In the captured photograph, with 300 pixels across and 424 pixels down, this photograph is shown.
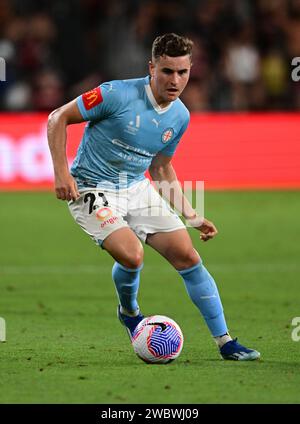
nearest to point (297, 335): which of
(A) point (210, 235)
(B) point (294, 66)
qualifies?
(A) point (210, 235)

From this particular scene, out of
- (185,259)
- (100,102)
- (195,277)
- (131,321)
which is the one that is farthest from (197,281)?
(100,102)

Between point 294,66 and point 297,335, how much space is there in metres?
11.8

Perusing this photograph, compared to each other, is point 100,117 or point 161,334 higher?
point 100,117

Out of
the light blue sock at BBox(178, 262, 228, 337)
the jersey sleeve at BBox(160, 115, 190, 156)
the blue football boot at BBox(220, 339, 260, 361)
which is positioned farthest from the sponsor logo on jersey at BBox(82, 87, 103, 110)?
the blue football boot at BBox(220, 339, 260, 361)

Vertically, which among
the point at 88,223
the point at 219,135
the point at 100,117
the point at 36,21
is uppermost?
the point at 100,117

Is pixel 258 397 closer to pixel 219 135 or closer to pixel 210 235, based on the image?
pixel 210 235

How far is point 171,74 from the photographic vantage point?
7152 millimetres

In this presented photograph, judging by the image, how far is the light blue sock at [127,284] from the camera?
7.43 m

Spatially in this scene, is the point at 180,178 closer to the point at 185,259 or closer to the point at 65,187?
the point at 185,259

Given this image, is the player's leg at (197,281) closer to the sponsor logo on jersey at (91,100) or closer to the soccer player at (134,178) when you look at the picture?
the soccer player at (134,178)

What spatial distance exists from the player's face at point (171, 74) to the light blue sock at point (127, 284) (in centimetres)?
117

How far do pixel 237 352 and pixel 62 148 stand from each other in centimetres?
173

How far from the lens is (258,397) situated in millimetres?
5953
